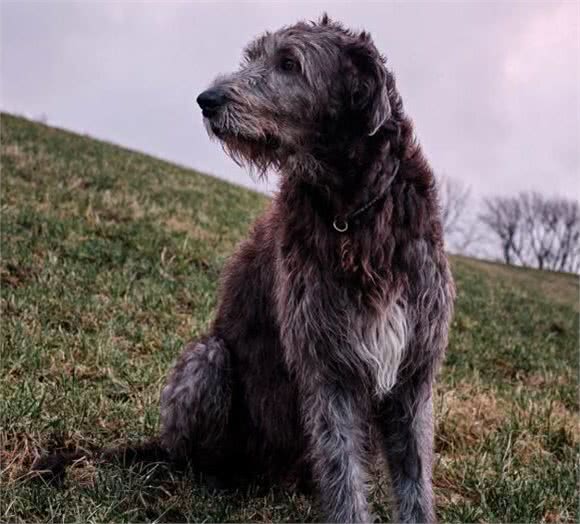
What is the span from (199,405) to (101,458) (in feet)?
2.33

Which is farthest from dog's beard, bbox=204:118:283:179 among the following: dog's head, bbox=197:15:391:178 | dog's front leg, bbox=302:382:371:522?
dog's front leg, bbox=302:382:371:522

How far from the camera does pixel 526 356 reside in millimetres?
8938

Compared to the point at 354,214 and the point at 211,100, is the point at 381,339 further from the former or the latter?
the point at 211,100

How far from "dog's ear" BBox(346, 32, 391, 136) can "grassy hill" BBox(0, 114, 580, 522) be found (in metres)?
2.10

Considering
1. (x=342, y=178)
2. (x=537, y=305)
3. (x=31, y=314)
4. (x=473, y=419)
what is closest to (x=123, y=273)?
(x=31, y=314)

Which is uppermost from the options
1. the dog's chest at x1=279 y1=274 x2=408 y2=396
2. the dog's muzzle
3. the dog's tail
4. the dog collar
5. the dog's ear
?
the dog's ear

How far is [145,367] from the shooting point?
5.93 metres

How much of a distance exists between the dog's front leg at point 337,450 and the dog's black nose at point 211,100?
1.37m

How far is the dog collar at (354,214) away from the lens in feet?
11.2

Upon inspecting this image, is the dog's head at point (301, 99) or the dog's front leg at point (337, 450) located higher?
the dog's head at point (301, 99)

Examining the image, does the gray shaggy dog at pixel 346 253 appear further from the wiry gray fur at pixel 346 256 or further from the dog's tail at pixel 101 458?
the dog's tail at pixel 101 458

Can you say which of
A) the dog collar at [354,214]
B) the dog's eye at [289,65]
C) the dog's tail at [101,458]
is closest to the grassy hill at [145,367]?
the dog's tail at [101,458]

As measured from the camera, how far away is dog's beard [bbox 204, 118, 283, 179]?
3.38 meters

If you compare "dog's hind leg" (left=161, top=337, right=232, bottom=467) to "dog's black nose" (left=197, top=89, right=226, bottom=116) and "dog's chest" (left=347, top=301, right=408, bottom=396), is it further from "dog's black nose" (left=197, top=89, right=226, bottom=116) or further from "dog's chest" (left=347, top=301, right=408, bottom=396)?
"dog's black nose" (left=197, top=89, right=226, bottom=116)
